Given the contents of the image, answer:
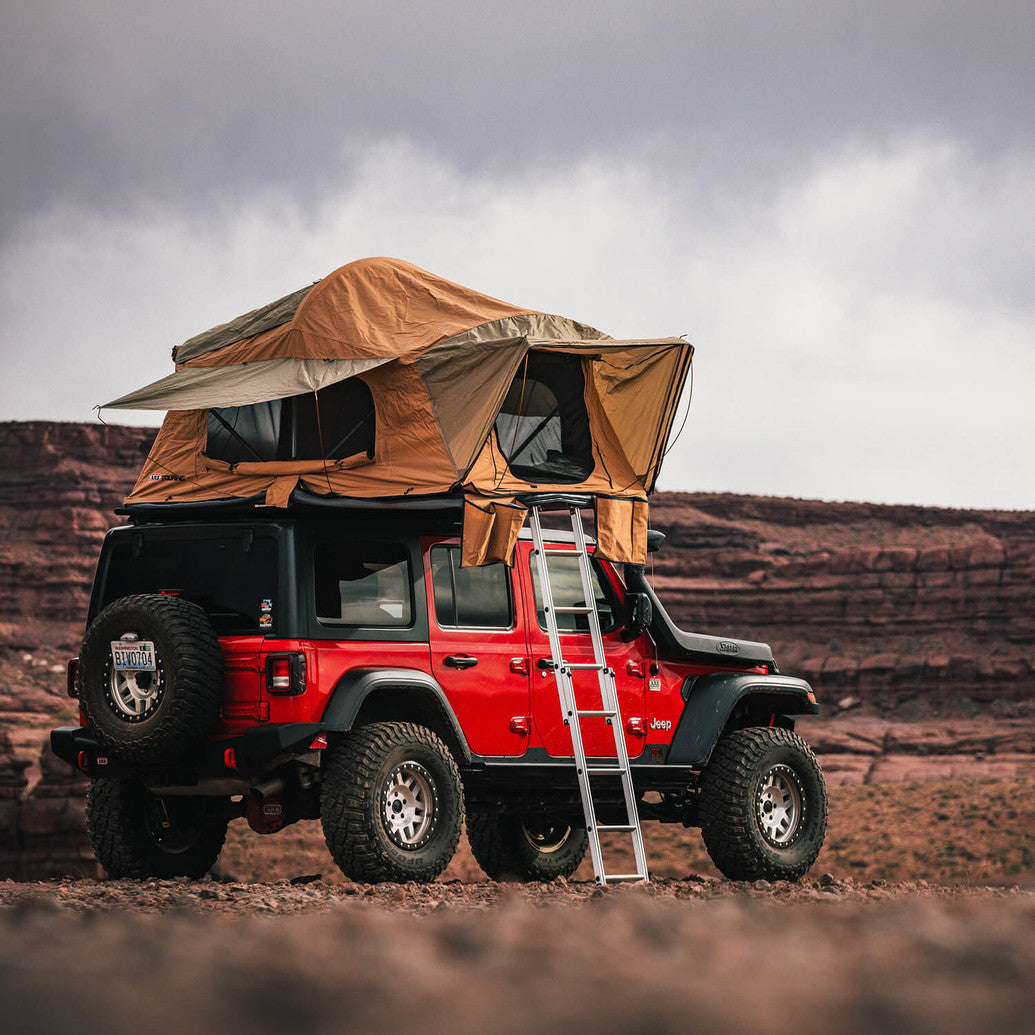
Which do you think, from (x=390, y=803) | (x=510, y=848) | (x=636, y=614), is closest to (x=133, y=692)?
(x=390, y=803)

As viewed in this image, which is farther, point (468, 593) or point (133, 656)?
point (468, 593)

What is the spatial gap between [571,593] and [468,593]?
39.7 inches

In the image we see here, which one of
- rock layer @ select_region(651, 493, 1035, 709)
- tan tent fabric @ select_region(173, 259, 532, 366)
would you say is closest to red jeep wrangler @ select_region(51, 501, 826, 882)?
tan tent fabric @ select_region(173, 259, 532, 366)

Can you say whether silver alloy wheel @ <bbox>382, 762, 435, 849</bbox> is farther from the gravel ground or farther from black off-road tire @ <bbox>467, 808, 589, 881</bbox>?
black off-road tire @ <bbox>467, 808, 589, 881</bbox>

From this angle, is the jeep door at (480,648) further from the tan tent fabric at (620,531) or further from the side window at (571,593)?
the tan tent fabric at (620,531)

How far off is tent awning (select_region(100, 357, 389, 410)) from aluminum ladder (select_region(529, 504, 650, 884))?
1.58 m

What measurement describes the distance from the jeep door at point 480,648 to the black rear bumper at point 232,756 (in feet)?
3.71

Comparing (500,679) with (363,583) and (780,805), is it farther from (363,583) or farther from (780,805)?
(780,805)

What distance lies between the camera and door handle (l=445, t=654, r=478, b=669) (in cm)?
909

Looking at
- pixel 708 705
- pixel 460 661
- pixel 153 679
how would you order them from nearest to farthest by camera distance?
1. pixel 153 679
2. pixel 460 661
3. pixel 708 705

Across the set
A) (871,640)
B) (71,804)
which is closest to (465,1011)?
(71,804)

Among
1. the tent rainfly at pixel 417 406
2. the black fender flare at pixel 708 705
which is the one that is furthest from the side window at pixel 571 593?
the black fender flare at pixel 708 705

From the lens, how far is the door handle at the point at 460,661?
9.09m

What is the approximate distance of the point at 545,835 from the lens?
12297 millimetres
